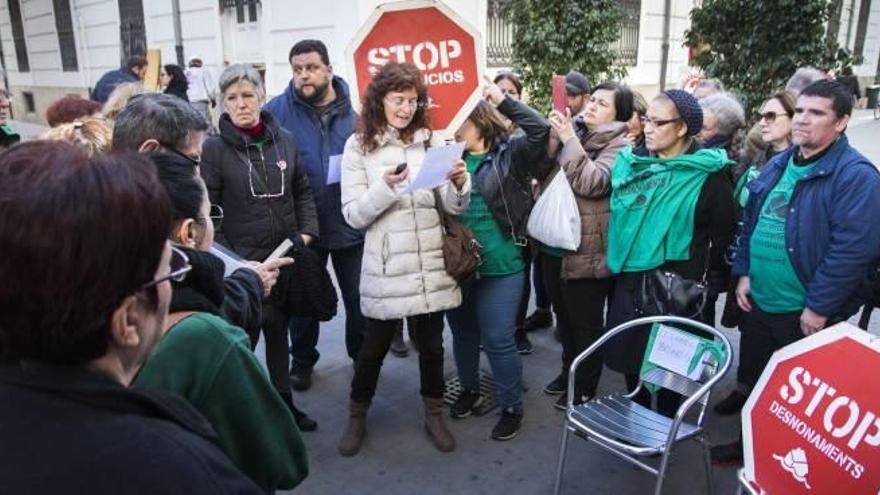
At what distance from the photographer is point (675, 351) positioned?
258 centimetres

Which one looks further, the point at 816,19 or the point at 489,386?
the point at 816,19

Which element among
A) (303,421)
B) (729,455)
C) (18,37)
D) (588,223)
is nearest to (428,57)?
(588,223)

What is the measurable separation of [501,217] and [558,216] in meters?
0.26

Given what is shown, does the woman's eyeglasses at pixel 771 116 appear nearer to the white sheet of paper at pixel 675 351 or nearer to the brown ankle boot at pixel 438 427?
the white sheet of paper at pixel 675 351

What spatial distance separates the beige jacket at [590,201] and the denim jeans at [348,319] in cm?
119

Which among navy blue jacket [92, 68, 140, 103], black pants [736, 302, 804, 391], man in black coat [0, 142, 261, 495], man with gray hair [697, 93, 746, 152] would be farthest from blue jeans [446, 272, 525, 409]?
navy blue jacket [92, 68, 140, 103]

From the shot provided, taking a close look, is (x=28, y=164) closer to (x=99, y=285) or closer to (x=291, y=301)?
(x=99, y=285)

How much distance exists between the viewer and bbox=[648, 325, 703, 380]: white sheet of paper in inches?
99.7

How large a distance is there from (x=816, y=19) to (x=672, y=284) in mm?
4021

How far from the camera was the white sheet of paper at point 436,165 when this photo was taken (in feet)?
8.10

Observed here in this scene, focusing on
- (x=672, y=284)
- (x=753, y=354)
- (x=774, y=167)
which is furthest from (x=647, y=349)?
(x=774, y=167)

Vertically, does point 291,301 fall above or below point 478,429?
above

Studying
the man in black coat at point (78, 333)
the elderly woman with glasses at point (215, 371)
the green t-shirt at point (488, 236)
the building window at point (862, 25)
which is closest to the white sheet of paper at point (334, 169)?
the green t-shirt at point (488, 236)

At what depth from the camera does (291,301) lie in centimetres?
303
